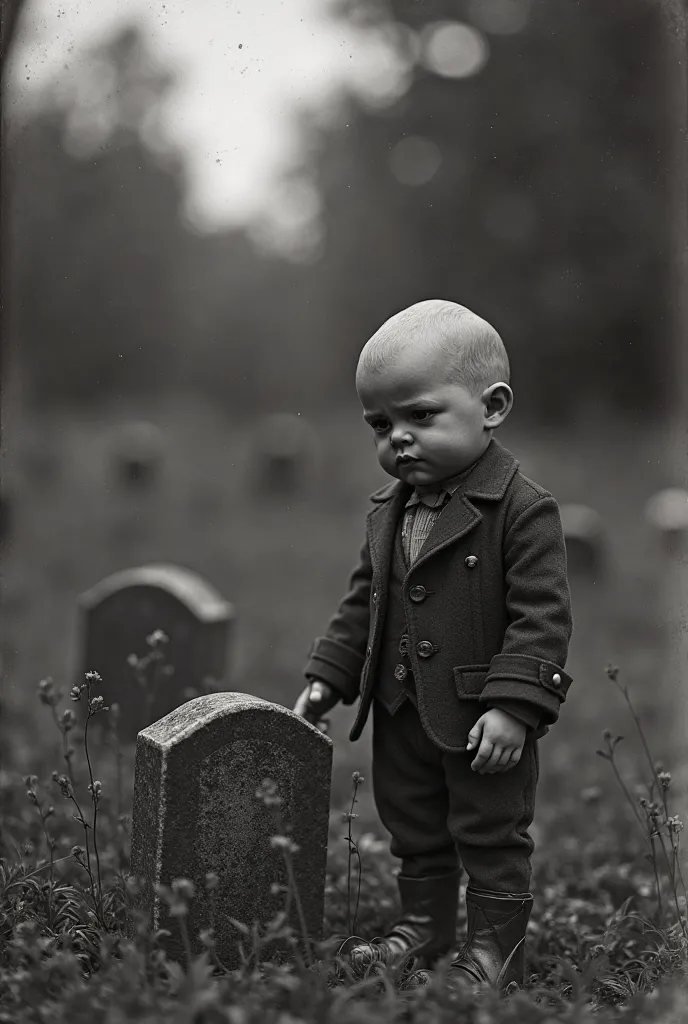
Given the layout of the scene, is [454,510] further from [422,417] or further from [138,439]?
[138,439]

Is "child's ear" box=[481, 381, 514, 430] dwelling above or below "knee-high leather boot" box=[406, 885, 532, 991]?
above

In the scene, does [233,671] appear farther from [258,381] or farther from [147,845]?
[258,381]

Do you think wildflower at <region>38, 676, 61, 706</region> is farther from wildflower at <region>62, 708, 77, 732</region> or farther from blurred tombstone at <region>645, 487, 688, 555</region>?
blurred tombstone at <region>645, 487, 688, 555</region>

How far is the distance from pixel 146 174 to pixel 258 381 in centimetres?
309

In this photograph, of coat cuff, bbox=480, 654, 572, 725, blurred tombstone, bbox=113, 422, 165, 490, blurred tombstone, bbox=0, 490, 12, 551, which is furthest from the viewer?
blurred tombstone, bbox=113, 422, 165, 490

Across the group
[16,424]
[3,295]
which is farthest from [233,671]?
[3,295]

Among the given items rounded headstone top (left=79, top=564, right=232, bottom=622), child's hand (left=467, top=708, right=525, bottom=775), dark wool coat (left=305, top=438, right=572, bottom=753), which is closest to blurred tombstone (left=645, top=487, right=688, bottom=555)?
rounded headstone top (left=79, top=564, right=232, bottom=622)

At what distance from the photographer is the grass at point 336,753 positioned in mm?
2201

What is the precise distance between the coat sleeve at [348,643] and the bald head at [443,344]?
577mm

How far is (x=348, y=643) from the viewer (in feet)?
9.90

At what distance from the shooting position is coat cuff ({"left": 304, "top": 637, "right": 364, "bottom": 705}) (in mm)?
2988

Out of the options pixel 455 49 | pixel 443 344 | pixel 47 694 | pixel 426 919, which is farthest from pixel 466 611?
pixel 455 49

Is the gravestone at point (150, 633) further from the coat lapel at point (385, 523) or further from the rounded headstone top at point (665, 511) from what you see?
the rounded headstone top at point (665, 511)

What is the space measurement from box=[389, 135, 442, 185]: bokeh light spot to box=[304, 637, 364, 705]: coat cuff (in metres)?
10.5
